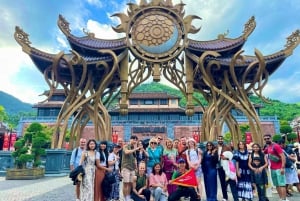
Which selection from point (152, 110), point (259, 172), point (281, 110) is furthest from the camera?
point (281, 110)

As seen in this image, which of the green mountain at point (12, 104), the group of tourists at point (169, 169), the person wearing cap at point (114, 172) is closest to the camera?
the group of tourists at point (169, 169)

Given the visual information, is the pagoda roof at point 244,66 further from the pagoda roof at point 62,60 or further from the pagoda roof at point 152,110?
the pagoda roof at point 152,110

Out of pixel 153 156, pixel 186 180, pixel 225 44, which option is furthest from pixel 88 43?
pixel 186 180

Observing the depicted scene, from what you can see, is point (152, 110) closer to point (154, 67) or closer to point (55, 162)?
point (154, 67)

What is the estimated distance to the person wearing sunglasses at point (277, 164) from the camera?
5.54m

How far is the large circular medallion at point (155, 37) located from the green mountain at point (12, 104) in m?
128

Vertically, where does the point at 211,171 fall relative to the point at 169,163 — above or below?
below

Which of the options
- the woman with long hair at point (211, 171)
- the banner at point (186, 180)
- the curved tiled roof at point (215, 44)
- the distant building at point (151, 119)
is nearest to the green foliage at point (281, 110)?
the distant building at point (151, 119)

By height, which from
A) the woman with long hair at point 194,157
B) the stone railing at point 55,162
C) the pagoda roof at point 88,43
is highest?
the pagoda roof at point 88,43

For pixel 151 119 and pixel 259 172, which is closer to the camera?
pixel 259 172

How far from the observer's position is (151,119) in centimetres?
3181

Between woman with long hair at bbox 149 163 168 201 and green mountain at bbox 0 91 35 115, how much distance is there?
13576 cm

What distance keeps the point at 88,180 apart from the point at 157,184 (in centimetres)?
133

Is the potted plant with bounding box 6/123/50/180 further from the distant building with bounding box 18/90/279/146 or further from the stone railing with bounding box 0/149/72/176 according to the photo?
the distant building with bounding box 18/90/279/146
